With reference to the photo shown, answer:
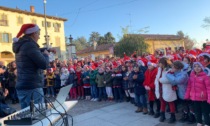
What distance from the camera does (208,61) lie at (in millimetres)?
5156

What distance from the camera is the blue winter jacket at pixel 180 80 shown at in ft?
17.1

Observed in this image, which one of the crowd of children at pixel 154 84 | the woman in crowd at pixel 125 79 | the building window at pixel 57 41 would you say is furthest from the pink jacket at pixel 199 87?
the building window at pixel 57 41

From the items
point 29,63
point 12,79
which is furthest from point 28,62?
point 12,79

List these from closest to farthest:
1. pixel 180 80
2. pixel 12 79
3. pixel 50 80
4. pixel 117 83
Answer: pixel 180 80 → pixel 117 83 → pixel 12 79 → pixel 50 80

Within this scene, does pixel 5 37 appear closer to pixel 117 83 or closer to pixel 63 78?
pixel 63 78

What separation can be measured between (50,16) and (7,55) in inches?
431

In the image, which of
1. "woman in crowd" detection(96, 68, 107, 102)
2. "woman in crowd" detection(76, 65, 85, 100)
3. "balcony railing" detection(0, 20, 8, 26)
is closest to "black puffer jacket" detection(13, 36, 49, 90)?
"woman in crowd" detection(96, 68, 107, 102)

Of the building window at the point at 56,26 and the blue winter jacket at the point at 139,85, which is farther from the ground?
the building window at the point at 56,26

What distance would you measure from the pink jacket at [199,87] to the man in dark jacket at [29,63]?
3.14 meters

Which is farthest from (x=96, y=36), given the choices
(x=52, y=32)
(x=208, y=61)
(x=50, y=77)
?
(x=208, y=61)

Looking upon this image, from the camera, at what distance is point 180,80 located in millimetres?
5188

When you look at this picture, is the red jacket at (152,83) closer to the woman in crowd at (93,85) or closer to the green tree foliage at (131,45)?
the woman in crowd at (93,85)

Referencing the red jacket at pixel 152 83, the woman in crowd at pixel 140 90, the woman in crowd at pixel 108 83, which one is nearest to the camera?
the red jacket at pixel 152 83

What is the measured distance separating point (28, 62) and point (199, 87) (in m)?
3.39
